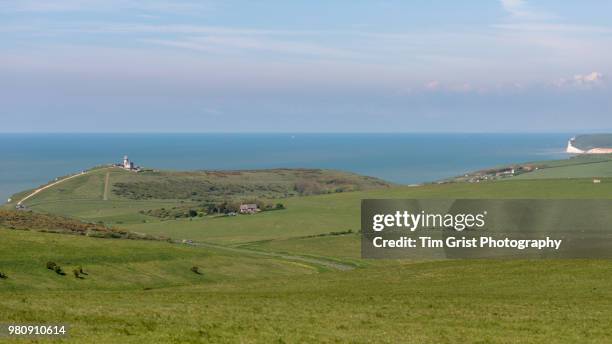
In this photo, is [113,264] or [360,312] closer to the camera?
[360,312]

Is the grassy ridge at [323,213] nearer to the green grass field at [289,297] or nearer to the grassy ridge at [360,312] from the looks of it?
the green grass field at [289,297]

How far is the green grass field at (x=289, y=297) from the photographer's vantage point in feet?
90.5

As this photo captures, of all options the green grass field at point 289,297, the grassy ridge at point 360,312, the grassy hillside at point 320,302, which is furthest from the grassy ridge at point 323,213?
the grassy ridge at point 360,312

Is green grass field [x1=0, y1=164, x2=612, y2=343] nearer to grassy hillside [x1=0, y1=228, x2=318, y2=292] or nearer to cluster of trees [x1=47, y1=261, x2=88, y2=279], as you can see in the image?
grassy hillside [x1=0, y1=228, x2=318, y2=292]

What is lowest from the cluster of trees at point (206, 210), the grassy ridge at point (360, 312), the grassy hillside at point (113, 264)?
the cluster of trees at point (206, 210)

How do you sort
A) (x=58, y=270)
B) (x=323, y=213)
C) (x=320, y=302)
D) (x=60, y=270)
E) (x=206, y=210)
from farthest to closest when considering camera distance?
(x=206, y=210), (x=323, y=213), (x=60, y=270), (x=58, y=270), (x=320, y=302)

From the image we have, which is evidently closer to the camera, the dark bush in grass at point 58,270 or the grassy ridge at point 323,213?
the dark bush in grass at point 58,270

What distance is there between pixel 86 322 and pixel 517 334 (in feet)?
50.8

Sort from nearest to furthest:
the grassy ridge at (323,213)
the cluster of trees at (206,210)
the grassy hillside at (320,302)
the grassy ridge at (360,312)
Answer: the grassy ridge at (360,312), the grassy hillside at (320,302), the grassy ridge at (323,213), the cluster of trees at (206,210)

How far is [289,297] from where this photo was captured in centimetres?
3838

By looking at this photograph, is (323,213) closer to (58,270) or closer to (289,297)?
(58,270)

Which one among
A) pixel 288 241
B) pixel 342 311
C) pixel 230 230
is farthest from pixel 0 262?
pixel 230 230

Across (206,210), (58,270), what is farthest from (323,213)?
(58,270)

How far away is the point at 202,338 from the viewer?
26109mm
